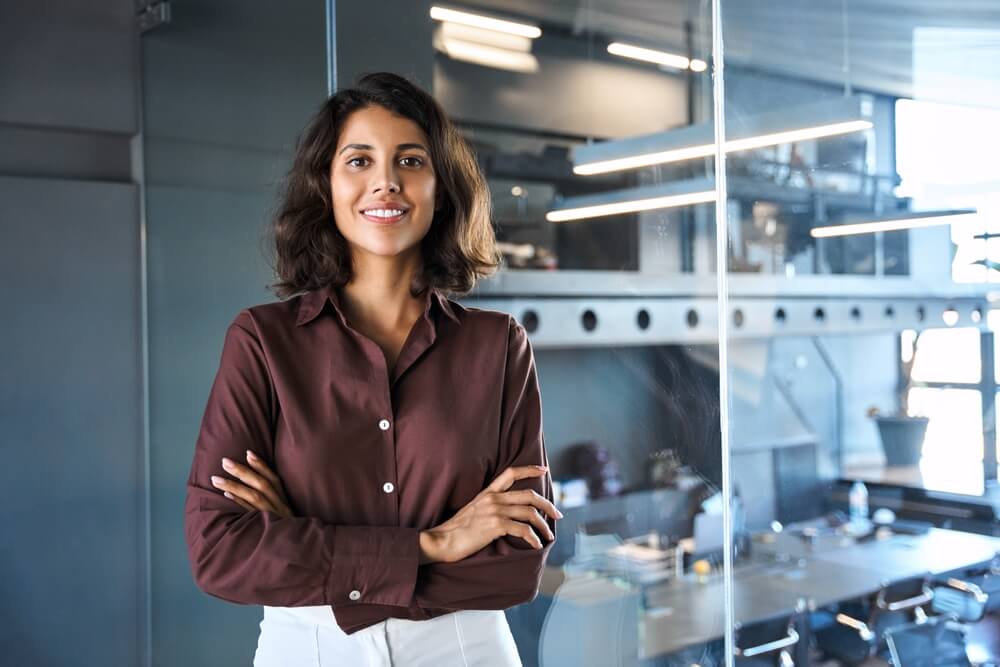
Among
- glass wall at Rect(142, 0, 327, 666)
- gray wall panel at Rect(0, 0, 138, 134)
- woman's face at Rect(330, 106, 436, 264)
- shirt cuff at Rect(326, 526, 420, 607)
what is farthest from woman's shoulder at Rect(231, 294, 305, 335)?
gray wall panel at Rect(0, 0, 138, 134)

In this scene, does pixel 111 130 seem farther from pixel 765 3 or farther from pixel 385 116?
pixel 765 3

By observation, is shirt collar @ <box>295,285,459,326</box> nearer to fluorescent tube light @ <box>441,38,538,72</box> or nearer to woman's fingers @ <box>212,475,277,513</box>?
woman's fingers @ <box>212,475,277,513</box>

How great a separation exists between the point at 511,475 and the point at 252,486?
319 millimetres

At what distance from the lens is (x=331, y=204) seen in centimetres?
133

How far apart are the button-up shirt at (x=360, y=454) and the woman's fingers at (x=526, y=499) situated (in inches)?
1.0

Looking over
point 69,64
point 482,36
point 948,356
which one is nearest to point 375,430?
point 948,356

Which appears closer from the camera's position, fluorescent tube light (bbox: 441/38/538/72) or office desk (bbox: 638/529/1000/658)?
office desk (bbox: 638/529/1000/658)

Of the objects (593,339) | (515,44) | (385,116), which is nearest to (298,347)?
(385,116)

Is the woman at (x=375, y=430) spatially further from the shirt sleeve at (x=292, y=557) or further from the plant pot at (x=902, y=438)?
the plant pot at (x=902, y=438)

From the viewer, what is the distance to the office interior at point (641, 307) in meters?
1.24

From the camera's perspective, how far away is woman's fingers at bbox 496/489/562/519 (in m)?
1.20

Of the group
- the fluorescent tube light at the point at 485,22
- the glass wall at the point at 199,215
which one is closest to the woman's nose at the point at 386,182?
the fluorescent tube light at the point at 485,22

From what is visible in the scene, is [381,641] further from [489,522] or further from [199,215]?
[199,215]

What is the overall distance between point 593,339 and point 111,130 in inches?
65.8
